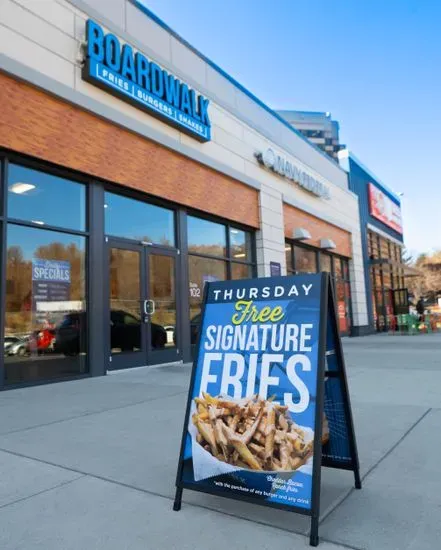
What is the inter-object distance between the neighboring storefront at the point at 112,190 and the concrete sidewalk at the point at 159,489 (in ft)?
8.33

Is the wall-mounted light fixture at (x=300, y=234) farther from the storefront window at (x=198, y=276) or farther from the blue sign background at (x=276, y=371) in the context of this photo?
the blue sign background at (x=276, y=371)

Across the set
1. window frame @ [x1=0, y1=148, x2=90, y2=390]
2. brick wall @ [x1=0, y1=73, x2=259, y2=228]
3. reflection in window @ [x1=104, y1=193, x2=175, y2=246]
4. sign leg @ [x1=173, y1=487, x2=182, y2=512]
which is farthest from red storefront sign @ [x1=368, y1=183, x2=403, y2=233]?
sign leg @ [x1=173, y1=487, x2=182, y2=512]

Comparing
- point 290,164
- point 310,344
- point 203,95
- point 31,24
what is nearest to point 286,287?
point 310,344

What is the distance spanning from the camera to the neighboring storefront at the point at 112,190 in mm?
7121

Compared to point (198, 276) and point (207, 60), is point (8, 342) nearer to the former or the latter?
point (198, 276)

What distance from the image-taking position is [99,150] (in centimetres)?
830

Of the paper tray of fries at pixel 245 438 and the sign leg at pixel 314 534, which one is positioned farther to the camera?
the paper tray of fries at pixel 245 438

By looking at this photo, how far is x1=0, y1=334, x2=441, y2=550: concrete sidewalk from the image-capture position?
84.8 inches

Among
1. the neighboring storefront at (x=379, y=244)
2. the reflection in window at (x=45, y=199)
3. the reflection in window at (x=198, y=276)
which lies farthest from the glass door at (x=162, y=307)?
the neighboring storefront at (x=379, y=244)

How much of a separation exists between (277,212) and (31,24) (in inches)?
339

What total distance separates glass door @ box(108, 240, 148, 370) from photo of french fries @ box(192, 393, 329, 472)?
6.11m

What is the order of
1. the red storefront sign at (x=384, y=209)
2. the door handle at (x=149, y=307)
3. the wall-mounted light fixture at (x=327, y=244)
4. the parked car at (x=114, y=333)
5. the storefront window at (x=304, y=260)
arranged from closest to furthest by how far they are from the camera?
the parked car at (x=114, y=333) < the door handle at (x=149, y=307) < the storefront window at (x=304, y=260) < the wall-mounted light fixture at (x=327, y=244) < the red storefront sign at (x=384, y=209)

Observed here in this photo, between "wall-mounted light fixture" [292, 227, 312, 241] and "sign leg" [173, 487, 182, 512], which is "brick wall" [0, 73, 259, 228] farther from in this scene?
"sign leg" [173, 487, 182, 512]

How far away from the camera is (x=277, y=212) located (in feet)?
46.2
